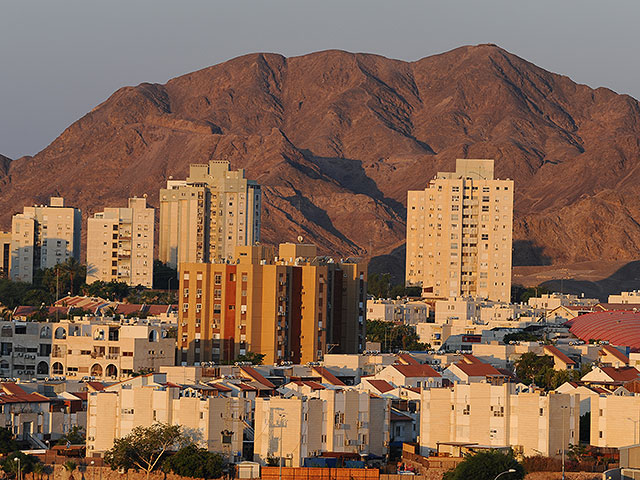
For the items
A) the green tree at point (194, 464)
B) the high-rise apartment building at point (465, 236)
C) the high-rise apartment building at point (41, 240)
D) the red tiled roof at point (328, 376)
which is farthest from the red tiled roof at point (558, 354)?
the high-rise apartment building at point (41, 240)

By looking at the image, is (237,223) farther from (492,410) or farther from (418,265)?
(492,410)

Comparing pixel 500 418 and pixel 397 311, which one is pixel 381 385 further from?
pixel 397 311

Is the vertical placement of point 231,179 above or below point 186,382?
above

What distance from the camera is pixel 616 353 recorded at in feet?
352

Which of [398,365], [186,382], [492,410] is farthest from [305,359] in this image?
[492,410]

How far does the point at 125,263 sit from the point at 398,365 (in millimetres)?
95912

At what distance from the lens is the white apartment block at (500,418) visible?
68.0m

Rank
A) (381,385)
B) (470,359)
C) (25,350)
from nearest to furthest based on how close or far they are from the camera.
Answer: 1. (381,385)
2. (470,359)
3. (25,350)

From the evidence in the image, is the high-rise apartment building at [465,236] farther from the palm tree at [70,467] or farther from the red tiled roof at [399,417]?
the palm tree at [70,467]

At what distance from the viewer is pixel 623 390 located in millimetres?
76125

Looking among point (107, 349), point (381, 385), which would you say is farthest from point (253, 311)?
point (381, 385)

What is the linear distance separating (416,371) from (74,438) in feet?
69.7

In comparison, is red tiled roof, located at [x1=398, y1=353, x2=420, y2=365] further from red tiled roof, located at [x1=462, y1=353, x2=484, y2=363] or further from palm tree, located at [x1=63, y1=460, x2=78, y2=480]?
palm tree, located at [x1=63, y1=460, x2=78, y2=480]

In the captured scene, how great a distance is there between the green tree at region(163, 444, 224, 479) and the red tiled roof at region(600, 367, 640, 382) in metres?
28.7
